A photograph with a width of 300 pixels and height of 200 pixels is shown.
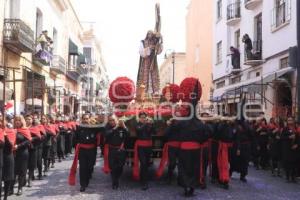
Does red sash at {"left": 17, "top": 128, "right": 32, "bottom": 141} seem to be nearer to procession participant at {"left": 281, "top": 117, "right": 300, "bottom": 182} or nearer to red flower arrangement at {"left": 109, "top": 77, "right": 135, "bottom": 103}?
red flower arrangement at {"left": 109, "top": 77, "right": 135, "bottom": 103}

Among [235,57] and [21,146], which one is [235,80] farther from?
[21,146]

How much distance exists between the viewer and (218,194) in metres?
9.66

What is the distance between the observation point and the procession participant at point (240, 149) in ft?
36.8

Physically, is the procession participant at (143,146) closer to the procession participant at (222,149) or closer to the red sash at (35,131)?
the procession participant at (222,149)

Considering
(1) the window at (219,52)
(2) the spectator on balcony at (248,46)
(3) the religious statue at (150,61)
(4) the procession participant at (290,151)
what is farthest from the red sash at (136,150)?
(1) the window at (219,52)

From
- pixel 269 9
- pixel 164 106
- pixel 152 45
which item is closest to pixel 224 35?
pixel 269 9

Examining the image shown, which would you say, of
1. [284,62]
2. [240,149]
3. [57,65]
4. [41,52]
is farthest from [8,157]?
[57,65]

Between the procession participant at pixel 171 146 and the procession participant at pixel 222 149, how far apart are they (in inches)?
36.9

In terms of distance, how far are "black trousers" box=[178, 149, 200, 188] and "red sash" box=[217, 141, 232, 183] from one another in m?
0.84

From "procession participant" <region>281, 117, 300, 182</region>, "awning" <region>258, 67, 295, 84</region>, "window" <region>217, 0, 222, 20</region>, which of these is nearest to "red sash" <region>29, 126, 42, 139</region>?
"procession participant" <region>281, 117, 300, 182</region>

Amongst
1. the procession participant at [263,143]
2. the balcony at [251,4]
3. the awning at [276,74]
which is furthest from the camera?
the balcony at [251,4]

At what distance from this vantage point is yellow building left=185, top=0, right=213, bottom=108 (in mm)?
35594

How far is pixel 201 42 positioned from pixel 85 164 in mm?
28964

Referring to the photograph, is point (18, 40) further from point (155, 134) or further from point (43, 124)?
point (155, 134)
